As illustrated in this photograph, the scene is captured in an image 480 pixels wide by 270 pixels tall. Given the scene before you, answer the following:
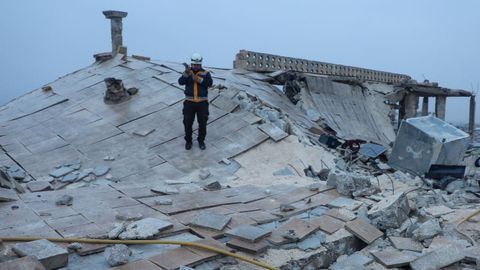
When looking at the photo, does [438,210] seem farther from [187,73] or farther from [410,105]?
[410,105]

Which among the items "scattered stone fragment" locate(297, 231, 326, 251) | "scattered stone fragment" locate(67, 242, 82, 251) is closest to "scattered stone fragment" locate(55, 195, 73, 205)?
"scattered stone fragment" locate(67, 242, 82, 251)

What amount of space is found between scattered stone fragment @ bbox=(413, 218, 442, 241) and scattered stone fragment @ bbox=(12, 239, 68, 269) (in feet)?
10.2

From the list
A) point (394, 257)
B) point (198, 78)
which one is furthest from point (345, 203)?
point (198, 78)

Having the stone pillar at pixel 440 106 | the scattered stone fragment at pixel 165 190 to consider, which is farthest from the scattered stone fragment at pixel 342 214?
the stone pillar at pixel 440 106

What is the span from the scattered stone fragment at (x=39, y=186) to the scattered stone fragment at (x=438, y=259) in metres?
4.67

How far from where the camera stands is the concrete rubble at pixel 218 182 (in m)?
3.68

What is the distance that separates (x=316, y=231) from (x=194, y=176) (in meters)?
2.79

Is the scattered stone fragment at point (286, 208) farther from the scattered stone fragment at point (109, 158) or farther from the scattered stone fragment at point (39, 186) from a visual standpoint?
the scattered stone fragment at point (109, 158)

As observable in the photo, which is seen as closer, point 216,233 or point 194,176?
point 216,233

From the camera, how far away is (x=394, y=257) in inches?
147

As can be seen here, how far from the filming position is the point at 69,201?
4629 mm

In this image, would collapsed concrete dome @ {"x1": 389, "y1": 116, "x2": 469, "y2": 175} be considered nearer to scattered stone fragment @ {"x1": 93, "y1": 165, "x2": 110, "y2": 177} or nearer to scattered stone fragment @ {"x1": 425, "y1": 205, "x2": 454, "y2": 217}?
scattered stone fragment @ {"x1": 425, "y1": 205, "x2": 454, "y2": 217}

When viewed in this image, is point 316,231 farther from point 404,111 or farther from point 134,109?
point 404,111

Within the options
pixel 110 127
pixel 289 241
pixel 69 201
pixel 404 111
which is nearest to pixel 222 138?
pixel 110 127
